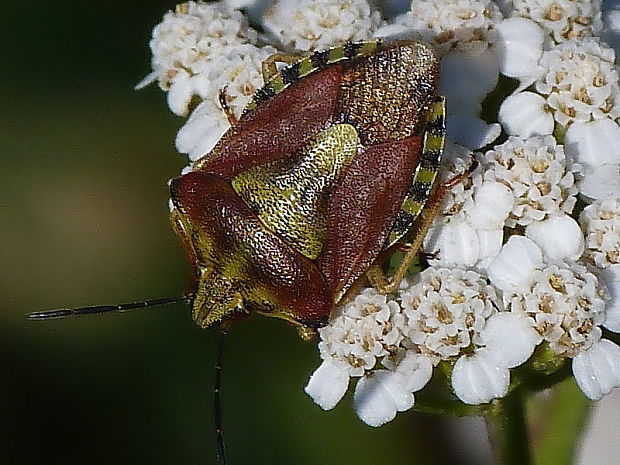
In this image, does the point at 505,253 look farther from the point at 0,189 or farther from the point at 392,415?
the point at 0,189

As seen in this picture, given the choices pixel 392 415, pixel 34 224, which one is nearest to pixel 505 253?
pixel 392 415

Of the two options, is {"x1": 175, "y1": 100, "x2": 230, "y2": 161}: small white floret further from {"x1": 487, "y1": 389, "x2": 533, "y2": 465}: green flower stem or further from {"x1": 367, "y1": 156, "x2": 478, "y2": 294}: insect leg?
{"x1": 487, "y1": 389, "x2": 533, "y2": 465}: green flower stem

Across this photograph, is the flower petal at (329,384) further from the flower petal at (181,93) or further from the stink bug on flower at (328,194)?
the flower petal at (181,93)

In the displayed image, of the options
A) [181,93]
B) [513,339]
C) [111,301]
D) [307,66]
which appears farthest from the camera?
[111,301]

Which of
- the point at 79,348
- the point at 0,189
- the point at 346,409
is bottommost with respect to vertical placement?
the point at 346,409

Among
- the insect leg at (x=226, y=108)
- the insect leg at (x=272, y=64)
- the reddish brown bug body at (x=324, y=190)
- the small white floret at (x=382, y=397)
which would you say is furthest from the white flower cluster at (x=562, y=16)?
the small white floret at (x=382, y=397)

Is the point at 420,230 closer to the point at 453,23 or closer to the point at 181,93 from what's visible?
the point at 453,23

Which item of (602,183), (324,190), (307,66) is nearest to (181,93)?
(307,66)
